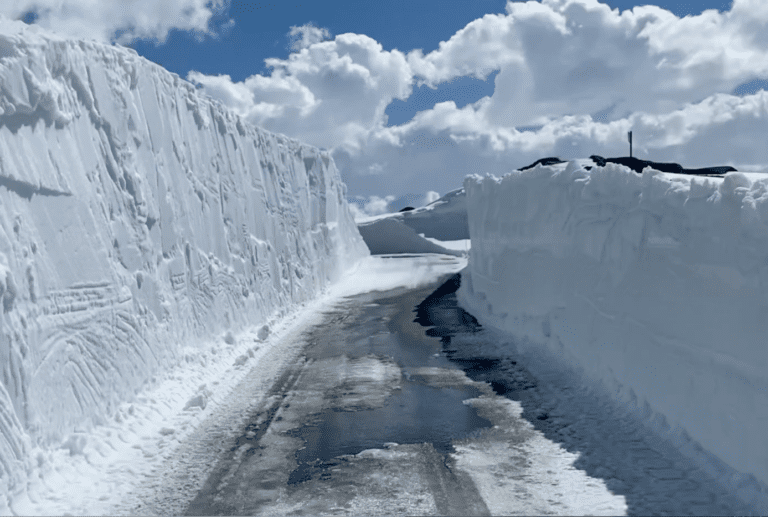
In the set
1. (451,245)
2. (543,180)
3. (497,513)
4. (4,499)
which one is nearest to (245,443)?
(4,499)

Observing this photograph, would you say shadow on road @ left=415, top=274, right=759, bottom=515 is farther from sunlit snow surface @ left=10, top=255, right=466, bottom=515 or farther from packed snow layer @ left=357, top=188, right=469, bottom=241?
packed snow layer @ left=357, top=188, right=469, bottom=241

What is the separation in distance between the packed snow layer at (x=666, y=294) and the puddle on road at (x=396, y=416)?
2.05m

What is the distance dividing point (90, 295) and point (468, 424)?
16.6 feet

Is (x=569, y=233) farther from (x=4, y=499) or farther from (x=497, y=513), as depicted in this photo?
(x=4, y=499)

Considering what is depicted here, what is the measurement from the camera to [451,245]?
150 feet

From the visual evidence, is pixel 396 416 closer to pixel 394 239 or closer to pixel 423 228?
pixel 394 239

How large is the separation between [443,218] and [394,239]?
9.09 meters

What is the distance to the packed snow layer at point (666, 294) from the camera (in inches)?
222

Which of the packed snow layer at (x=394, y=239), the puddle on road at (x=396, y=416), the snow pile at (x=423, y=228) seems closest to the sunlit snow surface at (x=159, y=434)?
the puddle on road at (x=396, y=416)

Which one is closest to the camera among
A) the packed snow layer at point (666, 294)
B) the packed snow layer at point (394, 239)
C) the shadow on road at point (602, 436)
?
the shadow on road at point (602, 436)

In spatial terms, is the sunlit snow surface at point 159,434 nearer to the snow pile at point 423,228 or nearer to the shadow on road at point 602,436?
the shadow on road at point 602,436

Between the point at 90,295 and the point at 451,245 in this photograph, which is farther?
the point at 451,245

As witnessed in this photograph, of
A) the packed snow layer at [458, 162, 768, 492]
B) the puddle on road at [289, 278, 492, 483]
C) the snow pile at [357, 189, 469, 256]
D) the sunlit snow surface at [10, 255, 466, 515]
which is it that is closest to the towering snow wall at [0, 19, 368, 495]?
the sunlit snow surface at [10, 255, 466, 515]

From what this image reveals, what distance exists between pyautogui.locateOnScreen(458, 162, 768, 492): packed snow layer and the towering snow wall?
6570 millimetres
